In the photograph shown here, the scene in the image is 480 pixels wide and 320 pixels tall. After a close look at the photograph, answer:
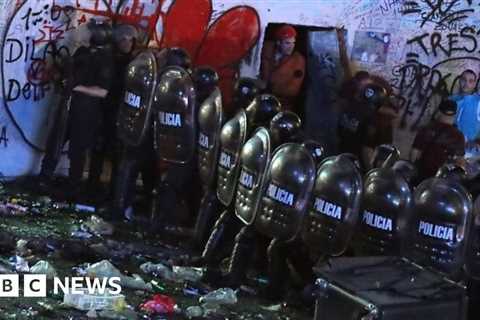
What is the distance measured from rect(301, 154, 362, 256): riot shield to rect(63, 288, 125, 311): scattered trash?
1387mm

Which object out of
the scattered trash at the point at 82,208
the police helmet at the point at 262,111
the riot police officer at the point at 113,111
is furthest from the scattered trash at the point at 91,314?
the riot police officer at the point at 113,111

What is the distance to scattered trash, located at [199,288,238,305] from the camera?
7.30m

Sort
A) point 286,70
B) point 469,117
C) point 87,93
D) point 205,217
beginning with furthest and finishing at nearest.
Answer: point 286,70
point 469,117
point 87,93
point 205,217

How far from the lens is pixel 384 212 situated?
684cm

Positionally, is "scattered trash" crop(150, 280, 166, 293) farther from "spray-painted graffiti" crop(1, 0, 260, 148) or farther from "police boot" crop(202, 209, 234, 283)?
"spray-painted graffiti" crop(1, 0, 260, 148)

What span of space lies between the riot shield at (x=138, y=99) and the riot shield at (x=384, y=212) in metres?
2.49

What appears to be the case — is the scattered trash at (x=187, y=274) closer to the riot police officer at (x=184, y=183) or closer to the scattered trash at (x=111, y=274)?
the scattered trash at (x=111, y=274)

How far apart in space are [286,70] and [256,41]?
1.84 feet

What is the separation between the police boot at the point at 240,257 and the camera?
766 centimetres

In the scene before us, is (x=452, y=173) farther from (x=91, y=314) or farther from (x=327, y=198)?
(x=91, y=314)

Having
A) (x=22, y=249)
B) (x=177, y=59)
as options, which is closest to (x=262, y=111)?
(x=177, y=59)

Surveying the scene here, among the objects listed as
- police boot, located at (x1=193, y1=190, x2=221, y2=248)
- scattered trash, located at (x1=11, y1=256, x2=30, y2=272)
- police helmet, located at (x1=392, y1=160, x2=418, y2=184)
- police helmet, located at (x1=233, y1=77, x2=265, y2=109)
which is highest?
police helmet, located at (x1=233, y1=77, x2=265, y2=109)

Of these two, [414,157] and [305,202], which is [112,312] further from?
[414,157]

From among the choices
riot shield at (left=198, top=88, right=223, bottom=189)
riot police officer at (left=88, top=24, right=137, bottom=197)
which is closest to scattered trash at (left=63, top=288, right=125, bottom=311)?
riot shield at (left=198, top=88, right=223, bottom=189)
